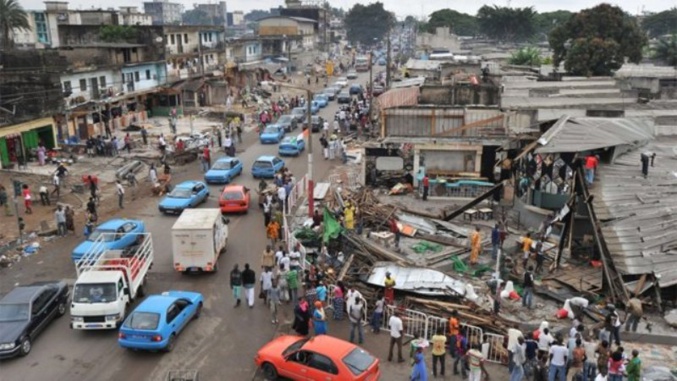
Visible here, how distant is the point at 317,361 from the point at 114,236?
11.5m

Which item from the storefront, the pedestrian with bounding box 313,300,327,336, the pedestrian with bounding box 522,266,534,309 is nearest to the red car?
the pedestrian with bounding box 313,300,327,336

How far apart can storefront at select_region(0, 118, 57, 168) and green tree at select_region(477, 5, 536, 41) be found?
10474 cm

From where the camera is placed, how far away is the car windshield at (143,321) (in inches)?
640

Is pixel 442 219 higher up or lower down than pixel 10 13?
lower down

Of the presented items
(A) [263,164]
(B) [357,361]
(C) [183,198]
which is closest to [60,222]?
(C) [183,198]

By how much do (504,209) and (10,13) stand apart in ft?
154

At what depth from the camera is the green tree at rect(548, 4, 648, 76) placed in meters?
60.3

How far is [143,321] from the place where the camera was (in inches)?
645

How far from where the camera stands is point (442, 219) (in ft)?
88.0

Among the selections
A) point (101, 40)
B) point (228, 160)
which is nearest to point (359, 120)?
point (228, 160)

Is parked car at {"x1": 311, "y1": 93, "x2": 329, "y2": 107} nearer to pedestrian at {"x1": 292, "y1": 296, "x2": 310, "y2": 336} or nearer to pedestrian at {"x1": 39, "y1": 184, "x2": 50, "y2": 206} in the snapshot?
pedestrian at {"x1": 39, "y1": 184, "x2": 50, "y2": 206}

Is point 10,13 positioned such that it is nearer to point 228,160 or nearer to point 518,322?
point 228,160

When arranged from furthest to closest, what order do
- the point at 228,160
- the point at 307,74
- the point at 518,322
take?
the point at 307,74
the point at 228,160
the point at 518,322

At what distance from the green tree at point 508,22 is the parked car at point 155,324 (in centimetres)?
12107
